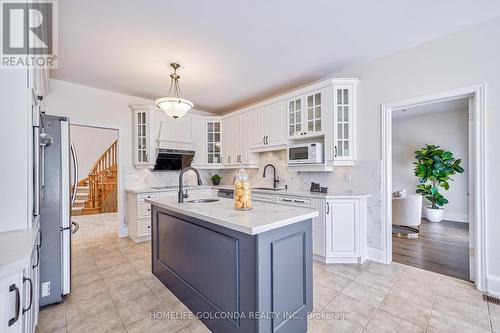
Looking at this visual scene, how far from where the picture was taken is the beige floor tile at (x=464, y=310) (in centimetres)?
175

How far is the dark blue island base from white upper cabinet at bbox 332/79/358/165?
1.73 meters

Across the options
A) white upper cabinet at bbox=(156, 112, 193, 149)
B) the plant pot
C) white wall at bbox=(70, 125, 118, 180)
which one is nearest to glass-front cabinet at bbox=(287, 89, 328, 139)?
white upper cabinet at bbox=(156, 112, 193, 149)

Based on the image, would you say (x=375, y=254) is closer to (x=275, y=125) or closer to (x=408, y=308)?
(x=408, y=308)

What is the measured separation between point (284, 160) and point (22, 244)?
11.7 ft

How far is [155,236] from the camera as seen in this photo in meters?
2.47

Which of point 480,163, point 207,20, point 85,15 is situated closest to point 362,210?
point 480,163

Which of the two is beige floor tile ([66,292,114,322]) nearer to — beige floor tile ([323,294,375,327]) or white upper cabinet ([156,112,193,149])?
beige floor tile ([323,294,375,327])

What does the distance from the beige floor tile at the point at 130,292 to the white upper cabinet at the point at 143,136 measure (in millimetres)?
2370

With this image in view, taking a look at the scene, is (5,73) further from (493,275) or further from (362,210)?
(493,275)

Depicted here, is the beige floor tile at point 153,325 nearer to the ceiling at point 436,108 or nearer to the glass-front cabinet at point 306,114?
the glass-front cabinet at point 306,114

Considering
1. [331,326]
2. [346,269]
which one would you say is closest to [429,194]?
[346,269]

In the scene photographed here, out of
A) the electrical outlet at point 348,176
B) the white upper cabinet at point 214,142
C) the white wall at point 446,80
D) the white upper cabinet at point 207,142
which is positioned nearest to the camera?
the white wall at point 446,80

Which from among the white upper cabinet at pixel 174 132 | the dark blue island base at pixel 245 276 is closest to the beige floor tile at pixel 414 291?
the dark blue island base at pixel 245 276

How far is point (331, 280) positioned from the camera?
2449 millimetres
